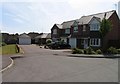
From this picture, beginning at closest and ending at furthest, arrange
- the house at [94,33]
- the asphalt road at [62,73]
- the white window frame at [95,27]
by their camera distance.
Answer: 1. the asphalt road at [62,73]
2. the house at [94,33]
3. the white window frame at [95,27]

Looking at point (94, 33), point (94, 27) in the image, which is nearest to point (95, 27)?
point (94, 27)

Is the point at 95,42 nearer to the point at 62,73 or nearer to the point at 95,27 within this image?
the point at 95,27

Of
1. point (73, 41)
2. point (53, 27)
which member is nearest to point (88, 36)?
point (73, 41)

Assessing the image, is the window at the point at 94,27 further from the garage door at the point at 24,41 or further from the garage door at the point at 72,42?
the garage door at the point at 24,41

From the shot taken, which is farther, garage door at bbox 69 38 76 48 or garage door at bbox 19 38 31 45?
garage door at bbox 19 38 31 45

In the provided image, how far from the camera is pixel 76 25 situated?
4991 cm

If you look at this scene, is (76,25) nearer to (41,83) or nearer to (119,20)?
(119,20)

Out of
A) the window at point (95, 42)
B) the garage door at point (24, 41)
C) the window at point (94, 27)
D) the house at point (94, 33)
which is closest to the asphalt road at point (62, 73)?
the window at point (95, 42)

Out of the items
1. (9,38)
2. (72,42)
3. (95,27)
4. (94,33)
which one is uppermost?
(95,27)

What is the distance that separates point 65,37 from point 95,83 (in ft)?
148

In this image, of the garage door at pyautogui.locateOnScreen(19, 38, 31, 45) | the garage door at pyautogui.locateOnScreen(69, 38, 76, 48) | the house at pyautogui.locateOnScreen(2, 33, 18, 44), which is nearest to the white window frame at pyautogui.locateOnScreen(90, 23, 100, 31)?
the garage door at pyautogui.locateOnScreen(69, 38, 76, 48)

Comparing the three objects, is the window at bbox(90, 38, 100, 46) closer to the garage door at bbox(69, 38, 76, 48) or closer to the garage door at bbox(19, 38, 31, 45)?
the garage door at bbox(69, 38, 76, 48)

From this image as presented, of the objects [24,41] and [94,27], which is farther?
[24,41]

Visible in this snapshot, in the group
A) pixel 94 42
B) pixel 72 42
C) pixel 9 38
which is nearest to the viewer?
pixel 94 42
